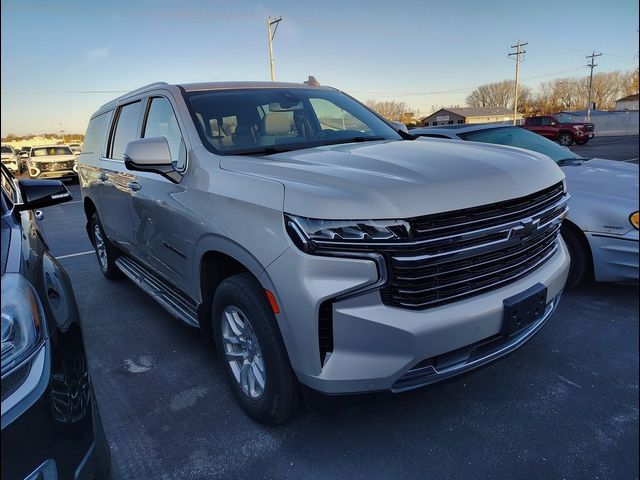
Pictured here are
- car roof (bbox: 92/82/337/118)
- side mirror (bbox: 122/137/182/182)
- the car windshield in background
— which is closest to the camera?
side mirror (bbox: 122/137/182/182)

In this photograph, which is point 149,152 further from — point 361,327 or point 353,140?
point 361,327

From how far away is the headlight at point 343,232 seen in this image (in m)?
1.92

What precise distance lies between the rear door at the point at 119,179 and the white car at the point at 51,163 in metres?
15.7

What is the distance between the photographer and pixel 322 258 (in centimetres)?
193

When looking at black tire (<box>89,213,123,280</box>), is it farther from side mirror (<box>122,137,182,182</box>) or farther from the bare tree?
the bare tree

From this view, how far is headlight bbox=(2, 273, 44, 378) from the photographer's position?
1528 mm

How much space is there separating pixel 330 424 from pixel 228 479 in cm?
63

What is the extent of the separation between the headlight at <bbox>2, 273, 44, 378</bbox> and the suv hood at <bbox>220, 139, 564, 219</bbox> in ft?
3.48

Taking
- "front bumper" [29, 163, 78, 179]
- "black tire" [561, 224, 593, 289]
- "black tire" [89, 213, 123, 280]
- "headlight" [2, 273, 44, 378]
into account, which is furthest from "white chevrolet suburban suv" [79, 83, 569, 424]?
"front bumper" [29, 163, 78, 179]

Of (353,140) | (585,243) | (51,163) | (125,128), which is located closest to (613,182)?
(585,243)

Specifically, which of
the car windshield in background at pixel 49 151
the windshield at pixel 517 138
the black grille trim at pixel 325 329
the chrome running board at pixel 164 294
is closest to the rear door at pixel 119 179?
the chrome running board at pixel 164 294

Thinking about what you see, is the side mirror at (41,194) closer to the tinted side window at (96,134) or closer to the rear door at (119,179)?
the rear door at (119,179)

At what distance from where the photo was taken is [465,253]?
2.00 meters

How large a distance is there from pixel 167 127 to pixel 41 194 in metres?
1.02
